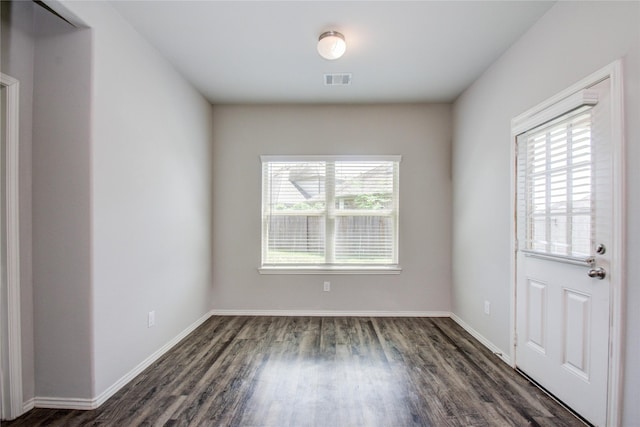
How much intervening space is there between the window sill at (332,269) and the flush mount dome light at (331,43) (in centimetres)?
241

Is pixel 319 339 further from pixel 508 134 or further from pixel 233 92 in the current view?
pixel 233 92

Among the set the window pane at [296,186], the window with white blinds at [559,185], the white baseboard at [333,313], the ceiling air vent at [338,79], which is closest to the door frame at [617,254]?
the window with white blinds at [559,185]

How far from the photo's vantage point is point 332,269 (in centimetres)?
374

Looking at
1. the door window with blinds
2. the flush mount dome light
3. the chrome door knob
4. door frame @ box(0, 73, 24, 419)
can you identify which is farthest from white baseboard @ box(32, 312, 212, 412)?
the chrome door knob

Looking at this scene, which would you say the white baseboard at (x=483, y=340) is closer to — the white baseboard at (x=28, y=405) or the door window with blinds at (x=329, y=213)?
the door window with blinds at (x=329, y=213)

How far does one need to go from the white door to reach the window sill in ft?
4.97

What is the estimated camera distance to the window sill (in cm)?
373

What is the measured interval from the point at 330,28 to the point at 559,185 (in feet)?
6.57

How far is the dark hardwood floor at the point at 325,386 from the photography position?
182cm

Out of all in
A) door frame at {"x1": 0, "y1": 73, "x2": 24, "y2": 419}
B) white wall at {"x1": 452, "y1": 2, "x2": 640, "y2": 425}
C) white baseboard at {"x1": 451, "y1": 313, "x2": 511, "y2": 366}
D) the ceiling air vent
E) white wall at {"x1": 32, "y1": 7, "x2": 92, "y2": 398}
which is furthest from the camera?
the ceiling air vent

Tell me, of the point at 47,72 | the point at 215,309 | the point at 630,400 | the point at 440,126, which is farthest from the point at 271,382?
the point at 440,126

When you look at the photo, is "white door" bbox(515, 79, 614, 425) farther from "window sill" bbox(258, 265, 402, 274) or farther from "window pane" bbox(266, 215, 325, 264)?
"window pane" bbox(266, 215, 325, 264)

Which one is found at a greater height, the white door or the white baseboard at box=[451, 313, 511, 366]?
the white door

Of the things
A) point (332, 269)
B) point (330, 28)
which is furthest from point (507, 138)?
point (332, 269)
